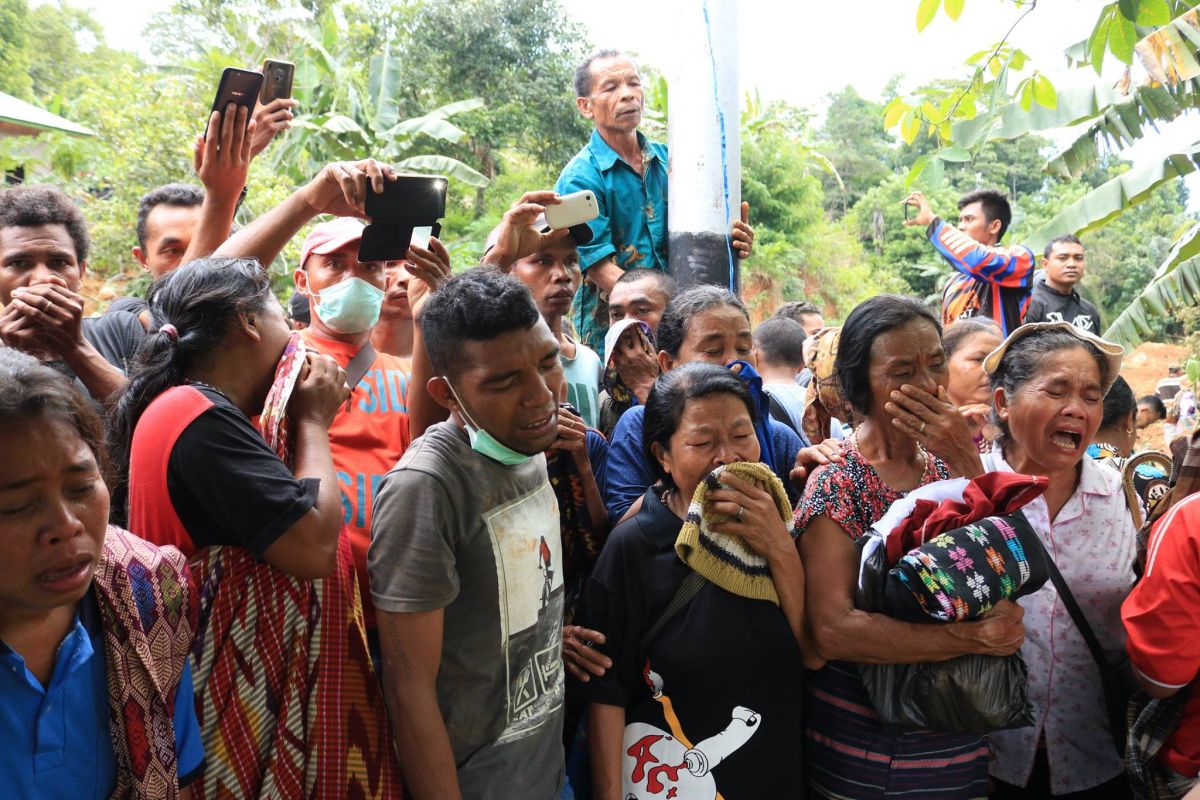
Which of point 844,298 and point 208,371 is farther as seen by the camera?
point 844,298

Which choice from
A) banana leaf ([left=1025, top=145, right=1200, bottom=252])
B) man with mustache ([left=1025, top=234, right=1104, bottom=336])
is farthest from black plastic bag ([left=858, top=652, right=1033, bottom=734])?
banana leaf ([left=1025, top=145, right=1200, bottom=252])

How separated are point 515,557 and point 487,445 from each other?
0.90 ft

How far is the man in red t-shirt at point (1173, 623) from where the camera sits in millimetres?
2373

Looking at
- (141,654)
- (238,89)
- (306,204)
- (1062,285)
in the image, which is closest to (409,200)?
(306,204)

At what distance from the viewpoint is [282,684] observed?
6.74 ft

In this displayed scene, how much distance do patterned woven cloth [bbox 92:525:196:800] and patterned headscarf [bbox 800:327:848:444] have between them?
8.02 feet

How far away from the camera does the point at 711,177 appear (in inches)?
146

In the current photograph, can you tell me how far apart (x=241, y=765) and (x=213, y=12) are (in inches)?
772

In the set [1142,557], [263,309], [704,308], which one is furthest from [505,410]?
[1142,557]

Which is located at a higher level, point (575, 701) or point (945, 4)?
point (945, 4)

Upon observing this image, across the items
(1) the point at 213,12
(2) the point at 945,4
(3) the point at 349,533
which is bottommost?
(3) the point at 349,533

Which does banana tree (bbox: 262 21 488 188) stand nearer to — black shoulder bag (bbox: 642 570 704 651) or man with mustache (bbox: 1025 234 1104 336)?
man with mustache (bbox: 1025 234 1104 336)

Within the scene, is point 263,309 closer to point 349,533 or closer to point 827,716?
point 349,533

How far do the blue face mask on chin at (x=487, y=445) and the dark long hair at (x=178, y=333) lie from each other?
56 centimetres
